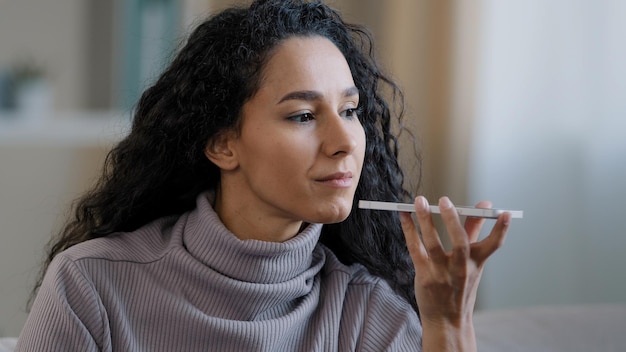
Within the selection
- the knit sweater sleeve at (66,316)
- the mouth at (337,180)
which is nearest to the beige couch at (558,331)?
the mouth at (337,180)

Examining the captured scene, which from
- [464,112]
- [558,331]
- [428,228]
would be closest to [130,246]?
[428,228]

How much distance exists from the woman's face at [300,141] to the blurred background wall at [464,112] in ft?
2.46

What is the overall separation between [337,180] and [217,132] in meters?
0.23

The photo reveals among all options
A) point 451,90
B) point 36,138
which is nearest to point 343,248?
point 451,90

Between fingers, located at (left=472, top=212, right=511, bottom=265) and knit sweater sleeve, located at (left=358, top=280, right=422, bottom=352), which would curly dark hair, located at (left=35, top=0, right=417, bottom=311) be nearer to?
knit sweater sleeve, located at (left=358, top=280, right=422, bottom=352)

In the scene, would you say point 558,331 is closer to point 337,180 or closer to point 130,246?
point 337,180

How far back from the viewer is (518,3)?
2.97 m

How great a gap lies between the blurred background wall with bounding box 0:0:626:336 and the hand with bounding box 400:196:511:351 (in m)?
0.95

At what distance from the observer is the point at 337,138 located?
4.64 feet

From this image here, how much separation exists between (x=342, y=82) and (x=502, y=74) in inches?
65.5

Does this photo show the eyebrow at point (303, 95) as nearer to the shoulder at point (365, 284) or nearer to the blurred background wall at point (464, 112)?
the shoulder at point (365, 284)

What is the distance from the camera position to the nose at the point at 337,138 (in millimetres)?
1414

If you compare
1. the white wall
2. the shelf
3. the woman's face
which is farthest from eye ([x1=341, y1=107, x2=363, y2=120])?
the shelf

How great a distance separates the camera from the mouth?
1.42m
